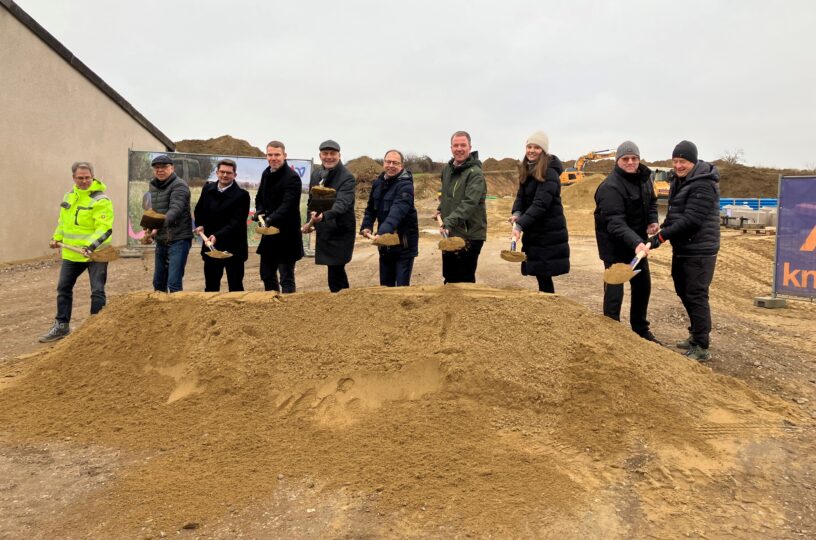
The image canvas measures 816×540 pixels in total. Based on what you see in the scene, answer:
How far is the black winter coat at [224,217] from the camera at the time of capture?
5.47m

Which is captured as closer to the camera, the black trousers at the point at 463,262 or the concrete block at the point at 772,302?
the black trousers at the point at 463,262

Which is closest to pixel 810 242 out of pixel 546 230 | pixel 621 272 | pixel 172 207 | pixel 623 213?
pixel 623 213

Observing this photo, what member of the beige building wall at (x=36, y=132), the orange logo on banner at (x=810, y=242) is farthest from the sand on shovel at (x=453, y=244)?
the beige building wall at (x=36, y=132)

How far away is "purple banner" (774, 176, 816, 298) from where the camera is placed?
764cm

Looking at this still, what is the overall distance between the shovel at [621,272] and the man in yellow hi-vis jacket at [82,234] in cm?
469

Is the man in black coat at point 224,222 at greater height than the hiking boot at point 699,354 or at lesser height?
greater

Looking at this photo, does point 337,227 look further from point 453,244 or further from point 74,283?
point 74,283

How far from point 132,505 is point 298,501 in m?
0.78

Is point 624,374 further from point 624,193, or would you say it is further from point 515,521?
point 624,193

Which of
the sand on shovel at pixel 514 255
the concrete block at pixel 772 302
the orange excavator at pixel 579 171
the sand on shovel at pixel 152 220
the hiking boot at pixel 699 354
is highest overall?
the orange excavator at pixel 579 171

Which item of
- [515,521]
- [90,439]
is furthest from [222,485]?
[515,521]

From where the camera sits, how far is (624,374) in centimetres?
363

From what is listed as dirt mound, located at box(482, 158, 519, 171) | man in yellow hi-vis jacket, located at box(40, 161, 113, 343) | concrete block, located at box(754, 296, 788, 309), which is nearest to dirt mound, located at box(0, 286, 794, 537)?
man in yellow hi-vis jacket, located at box(40, 161, 113, 343)

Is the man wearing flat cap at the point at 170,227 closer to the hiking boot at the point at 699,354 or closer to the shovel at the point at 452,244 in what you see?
the shovel at the point at 452,244
